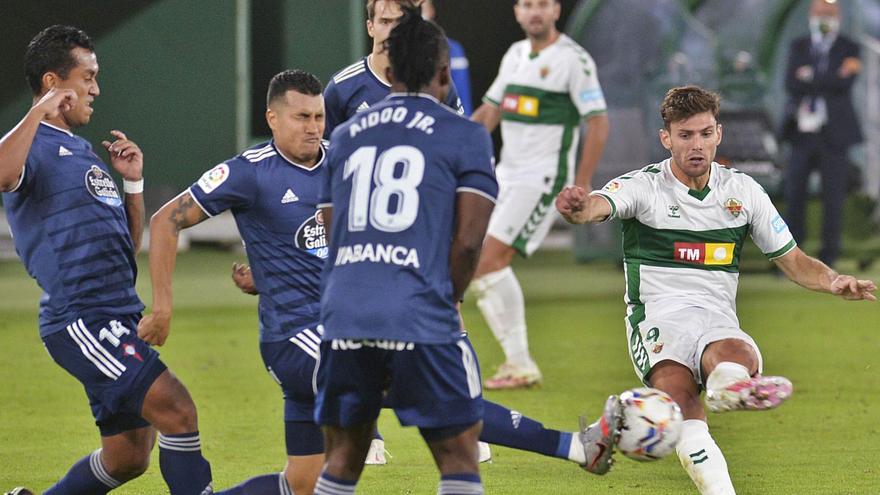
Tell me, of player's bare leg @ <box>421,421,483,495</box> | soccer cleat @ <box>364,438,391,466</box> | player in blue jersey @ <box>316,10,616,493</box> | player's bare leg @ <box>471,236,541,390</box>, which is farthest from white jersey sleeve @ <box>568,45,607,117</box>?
player's bare leg @ <box>421,421,483,495</box>

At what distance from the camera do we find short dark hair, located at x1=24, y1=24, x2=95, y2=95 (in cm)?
558

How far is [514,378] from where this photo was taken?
30.0 feet

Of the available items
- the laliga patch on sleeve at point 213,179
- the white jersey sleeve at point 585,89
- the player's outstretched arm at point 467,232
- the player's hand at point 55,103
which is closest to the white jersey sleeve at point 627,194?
the player's outstretched arm at point 467,232

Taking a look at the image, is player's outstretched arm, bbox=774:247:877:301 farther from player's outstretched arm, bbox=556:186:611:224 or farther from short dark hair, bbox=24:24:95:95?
short dark hair, bbox=24:24:95:95

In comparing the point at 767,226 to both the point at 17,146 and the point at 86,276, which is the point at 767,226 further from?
the point at 17,146

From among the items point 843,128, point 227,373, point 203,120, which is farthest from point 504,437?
point 203,120

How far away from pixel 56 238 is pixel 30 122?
1.44 ft

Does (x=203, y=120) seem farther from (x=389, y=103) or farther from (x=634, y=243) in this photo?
(x=389, y=103)

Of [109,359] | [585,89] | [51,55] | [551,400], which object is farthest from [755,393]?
[585,89]

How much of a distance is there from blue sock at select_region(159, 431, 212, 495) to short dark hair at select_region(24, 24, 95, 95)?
1.43 metres

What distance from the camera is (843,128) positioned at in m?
15.4

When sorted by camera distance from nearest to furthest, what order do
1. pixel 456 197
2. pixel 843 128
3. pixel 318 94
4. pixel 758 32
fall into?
pixel 456 197
pixel 318 94
pixel 843 128
pixel 758 32

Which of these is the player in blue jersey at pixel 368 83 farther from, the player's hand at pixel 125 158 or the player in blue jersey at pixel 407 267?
the player in blue jersey at pixel 407 267

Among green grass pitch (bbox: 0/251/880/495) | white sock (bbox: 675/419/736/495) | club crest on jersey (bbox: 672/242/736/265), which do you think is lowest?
green grass pitch (bbox: 0/251/880/495)
